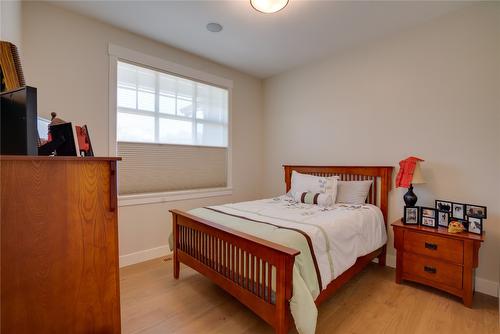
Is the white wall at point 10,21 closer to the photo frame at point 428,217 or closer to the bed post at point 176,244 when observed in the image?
the bed post at point 176,244

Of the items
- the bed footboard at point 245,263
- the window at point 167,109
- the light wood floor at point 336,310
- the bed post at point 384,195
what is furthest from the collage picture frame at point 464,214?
the window at point 167,109

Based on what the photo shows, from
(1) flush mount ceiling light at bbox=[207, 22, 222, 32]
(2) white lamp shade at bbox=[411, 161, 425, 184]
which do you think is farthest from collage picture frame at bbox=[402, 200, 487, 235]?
(1) flush mount ceiling light at bbox=[207, 22, 222, 32]

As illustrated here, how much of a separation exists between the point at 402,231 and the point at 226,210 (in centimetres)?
171

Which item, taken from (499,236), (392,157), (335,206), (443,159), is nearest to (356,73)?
(392,157)

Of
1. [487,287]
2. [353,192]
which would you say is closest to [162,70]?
[353,192]

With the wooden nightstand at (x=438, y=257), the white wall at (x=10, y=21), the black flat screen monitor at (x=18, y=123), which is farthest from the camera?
the wooden nightstand at (x=438, y=257)

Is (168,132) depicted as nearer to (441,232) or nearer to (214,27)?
(214,27)

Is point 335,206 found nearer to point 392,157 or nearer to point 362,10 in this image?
point 392,157

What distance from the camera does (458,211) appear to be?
7.03 feet

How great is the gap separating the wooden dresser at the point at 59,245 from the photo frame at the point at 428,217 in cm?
257

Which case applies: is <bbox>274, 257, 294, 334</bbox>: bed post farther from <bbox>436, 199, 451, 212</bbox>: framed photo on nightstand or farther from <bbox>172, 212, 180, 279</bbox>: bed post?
<bbox>436, 199, 451, 212</bbox>: framed photo on nightstand

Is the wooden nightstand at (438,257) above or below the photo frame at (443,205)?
below

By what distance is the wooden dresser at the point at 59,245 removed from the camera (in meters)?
0.82

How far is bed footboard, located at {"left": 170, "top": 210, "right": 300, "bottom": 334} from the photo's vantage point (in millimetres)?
1375
